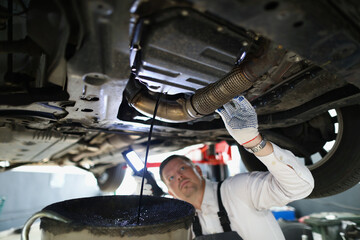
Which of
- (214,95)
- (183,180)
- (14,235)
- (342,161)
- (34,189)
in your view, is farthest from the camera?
(34,189)

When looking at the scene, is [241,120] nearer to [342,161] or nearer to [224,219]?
[342,161]

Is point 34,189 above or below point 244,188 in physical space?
below

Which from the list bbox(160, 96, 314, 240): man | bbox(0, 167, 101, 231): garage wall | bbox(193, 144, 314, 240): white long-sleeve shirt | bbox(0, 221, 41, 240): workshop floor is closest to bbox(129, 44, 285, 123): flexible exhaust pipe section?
bbox(160, 96, 314, 240): man

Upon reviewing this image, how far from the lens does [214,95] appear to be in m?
0.71

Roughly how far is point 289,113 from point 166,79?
0.67 m

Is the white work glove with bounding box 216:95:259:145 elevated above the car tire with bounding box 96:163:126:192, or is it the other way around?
the white work glove with bounding box 216:95:259:145

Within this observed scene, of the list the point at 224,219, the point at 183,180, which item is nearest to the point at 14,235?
the point at 183,180

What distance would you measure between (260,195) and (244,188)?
10 cm

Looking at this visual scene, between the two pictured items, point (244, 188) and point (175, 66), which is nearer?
point (175, 66)

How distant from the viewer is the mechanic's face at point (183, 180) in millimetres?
1433

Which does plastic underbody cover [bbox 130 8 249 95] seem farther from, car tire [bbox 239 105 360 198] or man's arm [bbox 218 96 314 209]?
car tire [bbox 239 105 360 198]

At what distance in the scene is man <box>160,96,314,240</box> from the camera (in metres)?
0.91

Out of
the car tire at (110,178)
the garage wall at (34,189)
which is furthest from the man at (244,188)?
the garage wall at (34,189)

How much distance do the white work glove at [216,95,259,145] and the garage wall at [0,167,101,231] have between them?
386 cm
